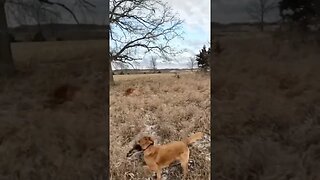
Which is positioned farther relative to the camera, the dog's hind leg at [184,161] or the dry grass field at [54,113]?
the dog's hind leg at [184,161]

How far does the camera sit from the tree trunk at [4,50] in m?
2.00

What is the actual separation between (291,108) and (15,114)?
118cm

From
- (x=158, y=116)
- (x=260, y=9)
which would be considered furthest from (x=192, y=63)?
(x=260, y=9)

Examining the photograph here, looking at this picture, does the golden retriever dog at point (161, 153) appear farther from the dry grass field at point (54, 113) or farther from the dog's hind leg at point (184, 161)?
the dry grass field at point (54, 113)

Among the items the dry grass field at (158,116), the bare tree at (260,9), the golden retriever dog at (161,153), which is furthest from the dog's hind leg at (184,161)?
the bare tree at (260,9)

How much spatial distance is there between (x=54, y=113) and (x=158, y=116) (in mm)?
4683

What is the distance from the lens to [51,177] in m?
2.02

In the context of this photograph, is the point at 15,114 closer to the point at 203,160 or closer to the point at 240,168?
the point at 240,168

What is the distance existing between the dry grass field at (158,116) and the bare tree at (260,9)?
281cm

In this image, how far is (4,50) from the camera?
2.02 metres

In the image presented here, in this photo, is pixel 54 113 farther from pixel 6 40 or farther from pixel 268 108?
pixel 268 108

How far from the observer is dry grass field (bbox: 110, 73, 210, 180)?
196 inches

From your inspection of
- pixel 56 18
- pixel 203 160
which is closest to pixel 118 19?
pixel 203 160

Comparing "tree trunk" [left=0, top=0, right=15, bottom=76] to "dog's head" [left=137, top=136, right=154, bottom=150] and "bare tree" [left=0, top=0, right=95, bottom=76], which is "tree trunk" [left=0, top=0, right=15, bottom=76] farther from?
"dog's head" [left=137, top=136, right=154, bottom=150]
